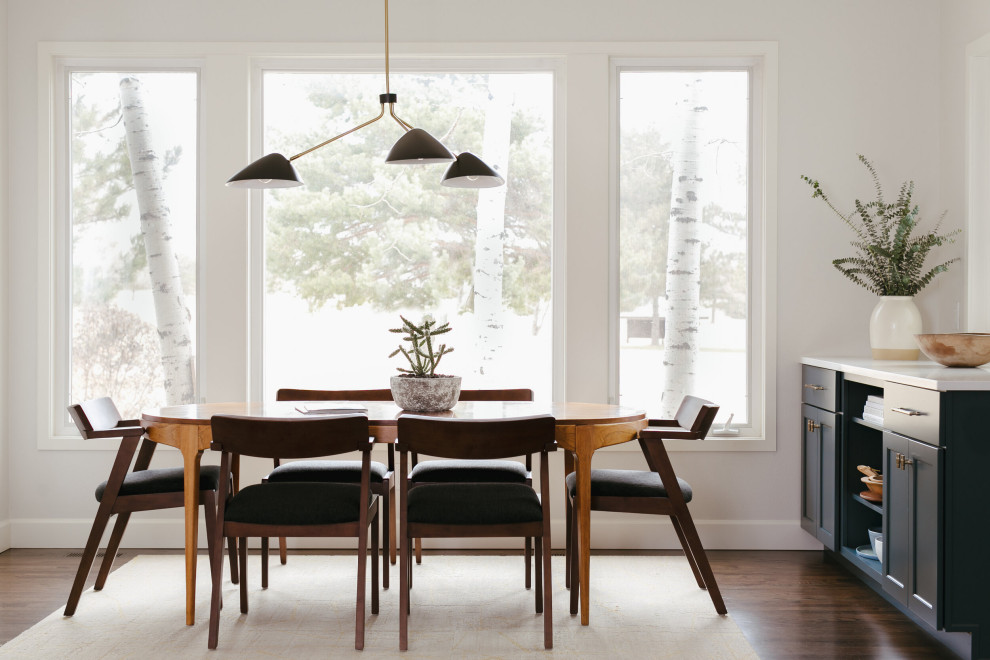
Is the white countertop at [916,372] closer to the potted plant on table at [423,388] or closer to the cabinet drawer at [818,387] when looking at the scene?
the cabinet drawer at [818,387]

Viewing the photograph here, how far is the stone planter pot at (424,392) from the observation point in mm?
3148

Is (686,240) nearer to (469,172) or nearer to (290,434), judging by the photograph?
(469,172)

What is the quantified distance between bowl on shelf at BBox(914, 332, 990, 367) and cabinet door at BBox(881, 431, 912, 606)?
1.28ft

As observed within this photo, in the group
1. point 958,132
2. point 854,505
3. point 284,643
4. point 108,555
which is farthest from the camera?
point 958,132

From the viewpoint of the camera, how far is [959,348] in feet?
9.85

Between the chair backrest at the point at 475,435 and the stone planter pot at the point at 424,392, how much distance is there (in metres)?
0.48

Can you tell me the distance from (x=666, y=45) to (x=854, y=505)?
240 cm

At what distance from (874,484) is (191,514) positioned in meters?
2.69

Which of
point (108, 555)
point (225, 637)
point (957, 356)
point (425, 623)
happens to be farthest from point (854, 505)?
point (108, 555)

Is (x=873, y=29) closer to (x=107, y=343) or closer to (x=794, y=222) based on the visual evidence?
(x=794, y=222)

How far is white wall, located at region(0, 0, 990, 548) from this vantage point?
4.01m

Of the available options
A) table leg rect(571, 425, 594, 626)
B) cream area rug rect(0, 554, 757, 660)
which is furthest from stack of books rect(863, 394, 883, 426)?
table leg rect(571, 425, 594, 626)

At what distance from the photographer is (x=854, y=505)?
348 centimetres


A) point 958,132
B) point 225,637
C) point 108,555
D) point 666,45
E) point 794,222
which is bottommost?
point 225,637
